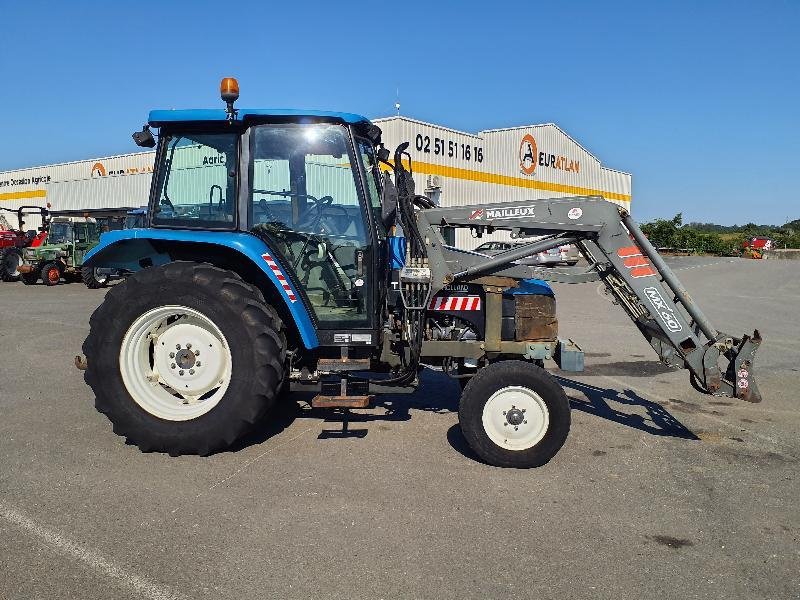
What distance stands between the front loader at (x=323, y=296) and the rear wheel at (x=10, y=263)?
752 inches

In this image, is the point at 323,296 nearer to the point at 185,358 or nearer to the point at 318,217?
the point at 318,217

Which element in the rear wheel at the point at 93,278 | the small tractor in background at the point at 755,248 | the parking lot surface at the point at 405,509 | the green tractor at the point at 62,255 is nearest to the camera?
the parking lot surface at the point at 405,509

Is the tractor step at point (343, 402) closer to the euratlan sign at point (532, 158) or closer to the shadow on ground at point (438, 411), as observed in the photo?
the shadow on ground at point (438, 411)

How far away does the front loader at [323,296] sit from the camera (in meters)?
4.22

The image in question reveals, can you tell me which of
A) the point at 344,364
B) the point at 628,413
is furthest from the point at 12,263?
the point at 628,413

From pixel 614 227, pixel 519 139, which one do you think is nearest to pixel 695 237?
pixel 519 139

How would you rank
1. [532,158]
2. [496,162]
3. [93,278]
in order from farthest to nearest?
[532,158] → [496,162] → [93,278]

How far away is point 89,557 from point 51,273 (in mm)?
19027

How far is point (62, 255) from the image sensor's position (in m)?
19.5

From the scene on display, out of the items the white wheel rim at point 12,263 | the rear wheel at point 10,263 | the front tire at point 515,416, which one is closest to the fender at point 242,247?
the front tire at point 515,416

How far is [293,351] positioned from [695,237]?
56.2m

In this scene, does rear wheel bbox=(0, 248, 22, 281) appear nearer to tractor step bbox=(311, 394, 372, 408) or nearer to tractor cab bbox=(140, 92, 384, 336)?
tractor cab bbox=(140, 92, 384, 336)

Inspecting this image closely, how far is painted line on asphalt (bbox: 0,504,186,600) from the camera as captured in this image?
2.74 meters

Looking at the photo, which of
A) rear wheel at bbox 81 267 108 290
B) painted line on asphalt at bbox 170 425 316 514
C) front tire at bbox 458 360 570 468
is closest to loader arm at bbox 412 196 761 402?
front tire at bbox 458 360 570 468
